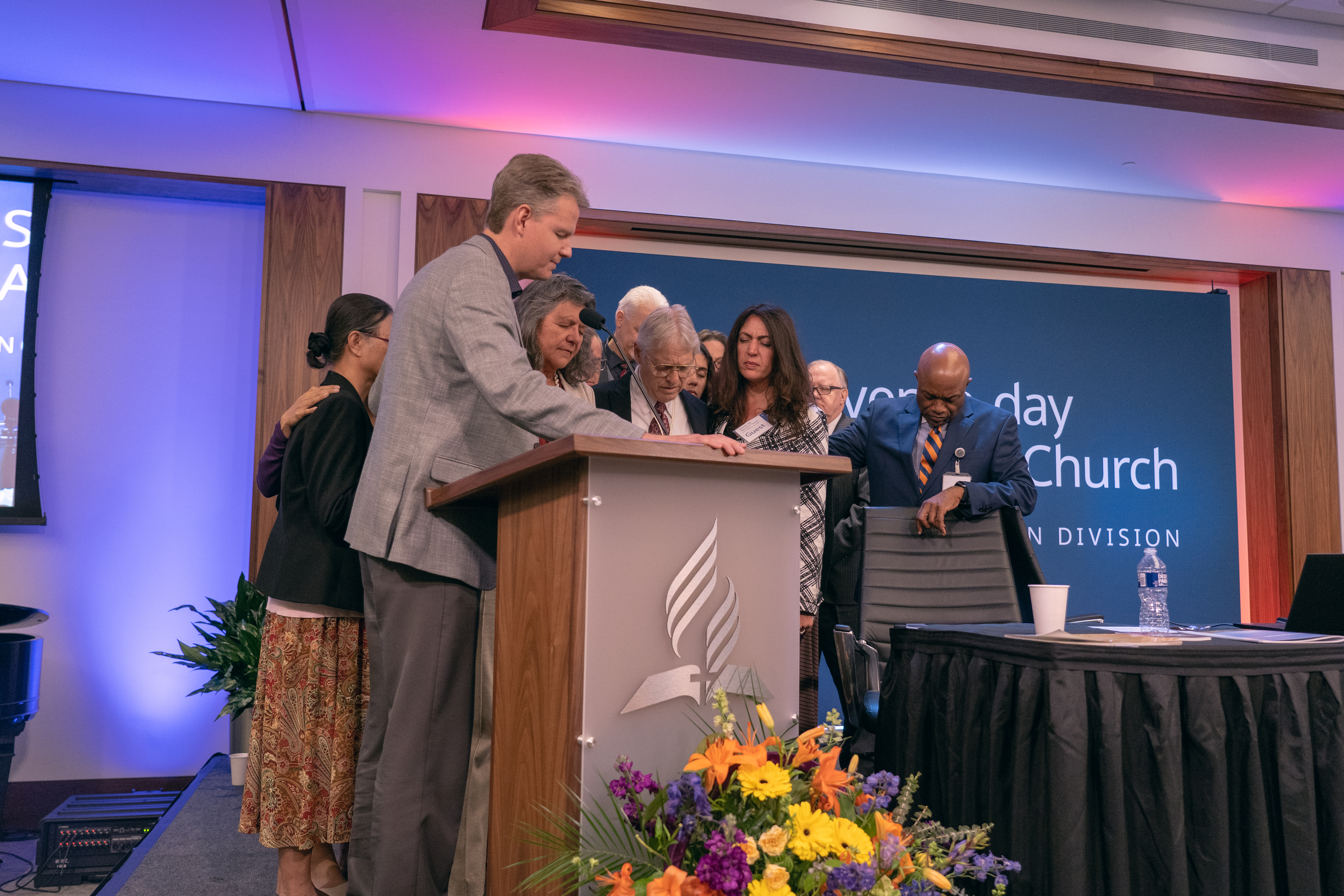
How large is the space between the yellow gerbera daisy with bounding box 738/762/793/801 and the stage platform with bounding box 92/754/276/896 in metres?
1.81

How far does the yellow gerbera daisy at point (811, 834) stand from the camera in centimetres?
121

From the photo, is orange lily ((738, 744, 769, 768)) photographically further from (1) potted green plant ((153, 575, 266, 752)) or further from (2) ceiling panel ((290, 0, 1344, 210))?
(2) ceiling panel ((290, 0, 1344, 210))

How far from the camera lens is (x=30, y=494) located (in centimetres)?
433

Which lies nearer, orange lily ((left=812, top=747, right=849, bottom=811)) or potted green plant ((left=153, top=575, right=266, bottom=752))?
orange lily ((left=812, top=747, right=849, bottom=811))

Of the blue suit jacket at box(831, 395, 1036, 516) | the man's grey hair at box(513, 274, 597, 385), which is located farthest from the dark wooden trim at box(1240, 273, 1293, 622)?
the man's grey hair at box(513, 274, 597, 385)

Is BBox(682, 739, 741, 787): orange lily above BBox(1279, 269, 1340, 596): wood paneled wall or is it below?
below

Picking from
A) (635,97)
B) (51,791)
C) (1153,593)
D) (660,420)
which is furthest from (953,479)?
(51,791)

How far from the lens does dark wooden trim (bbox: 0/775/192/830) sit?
4.19 m

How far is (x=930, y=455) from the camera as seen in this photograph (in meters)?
3.19

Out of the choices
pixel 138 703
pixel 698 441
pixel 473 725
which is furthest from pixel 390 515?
pixel 138 703

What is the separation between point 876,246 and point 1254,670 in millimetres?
3871

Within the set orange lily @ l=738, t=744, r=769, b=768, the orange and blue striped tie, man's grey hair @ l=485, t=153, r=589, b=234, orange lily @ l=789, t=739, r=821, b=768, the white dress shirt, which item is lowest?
orange lily @ l=789, t=739, r=821, b=768

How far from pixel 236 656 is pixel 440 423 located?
2.43 m

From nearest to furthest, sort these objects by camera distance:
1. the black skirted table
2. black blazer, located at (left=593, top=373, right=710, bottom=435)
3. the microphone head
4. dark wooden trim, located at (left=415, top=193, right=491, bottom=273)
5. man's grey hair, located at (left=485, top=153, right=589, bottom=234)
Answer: the black skirted table, man's grey hair, located at (left=485, top=153, right=589, bottom=234), the microphone head, black blazer, located at (left=593, top=373, right=710, bottom=435), dark wooden trim, located at (left=415, top=193, right=491, bottom=273)
